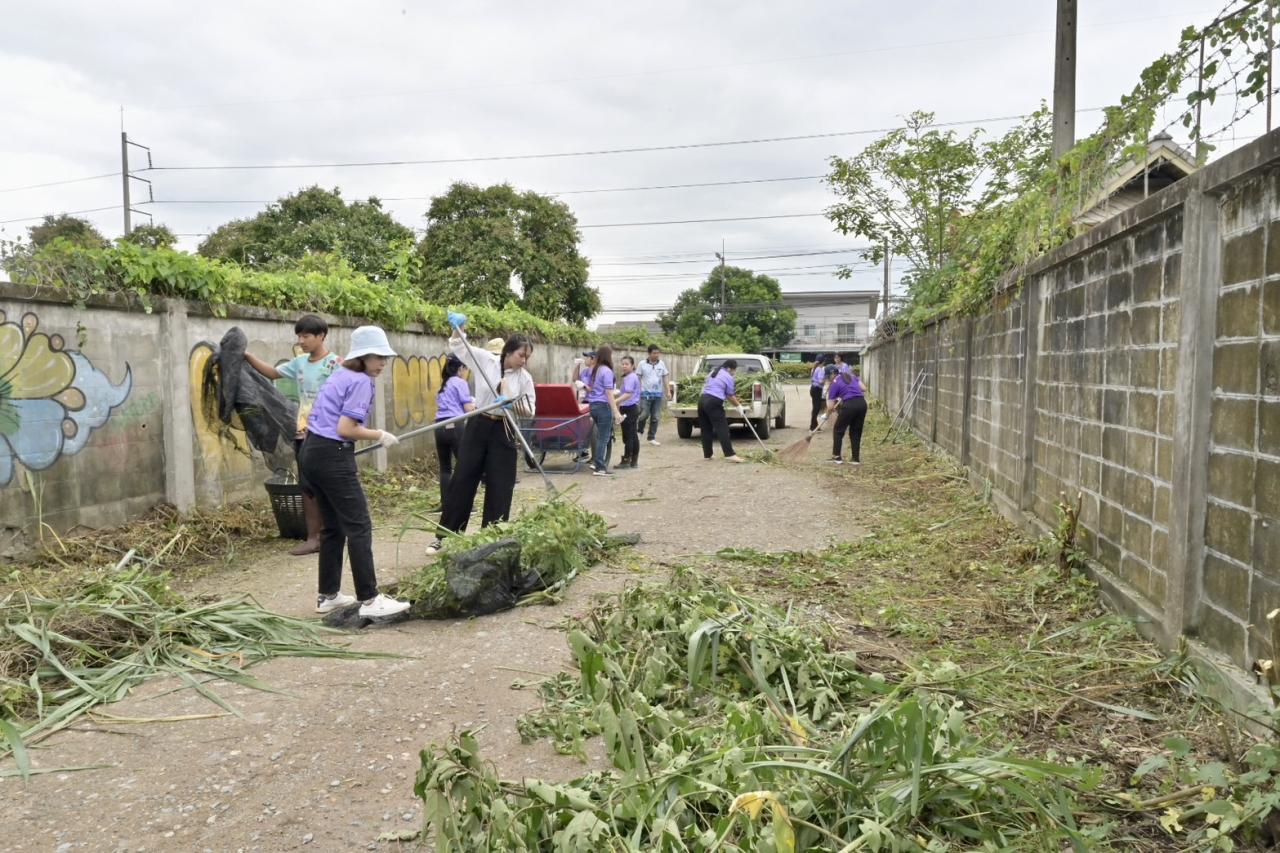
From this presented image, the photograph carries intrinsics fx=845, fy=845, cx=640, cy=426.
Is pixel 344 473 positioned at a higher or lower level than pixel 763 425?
higher

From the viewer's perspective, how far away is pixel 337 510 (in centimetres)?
493

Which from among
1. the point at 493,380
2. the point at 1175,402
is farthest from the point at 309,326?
the point at 1175,402

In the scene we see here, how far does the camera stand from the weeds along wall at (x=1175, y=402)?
311cm

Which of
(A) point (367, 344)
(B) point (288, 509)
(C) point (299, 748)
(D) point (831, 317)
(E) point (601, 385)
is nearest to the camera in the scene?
(C) point (299, 748)

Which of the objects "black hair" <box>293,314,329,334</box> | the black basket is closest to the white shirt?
"black hair" <box>293,314,329,334</box>

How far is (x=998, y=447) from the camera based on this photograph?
7789 mm

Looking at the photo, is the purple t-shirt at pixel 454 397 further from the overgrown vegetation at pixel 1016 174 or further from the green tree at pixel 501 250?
the green tree at pixel 501 250

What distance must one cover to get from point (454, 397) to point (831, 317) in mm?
81699

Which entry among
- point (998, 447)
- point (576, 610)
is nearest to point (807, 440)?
point (998, 447)

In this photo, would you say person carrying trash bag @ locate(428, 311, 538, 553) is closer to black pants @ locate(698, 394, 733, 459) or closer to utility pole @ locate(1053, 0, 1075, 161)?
black pants @ locate(698, 394, 733, 459)

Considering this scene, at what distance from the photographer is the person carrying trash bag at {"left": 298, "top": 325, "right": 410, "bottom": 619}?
4.87m

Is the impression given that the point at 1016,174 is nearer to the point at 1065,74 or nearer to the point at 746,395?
the point at 1065,74

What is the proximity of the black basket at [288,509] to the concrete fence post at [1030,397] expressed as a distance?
575 cm

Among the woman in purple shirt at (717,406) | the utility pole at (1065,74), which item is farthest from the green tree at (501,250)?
the utility pole at (1065,74)
